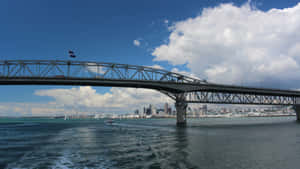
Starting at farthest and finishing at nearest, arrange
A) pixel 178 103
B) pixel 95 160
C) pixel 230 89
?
pixel 230 89 → pixel 178 103 → pixel 95 160

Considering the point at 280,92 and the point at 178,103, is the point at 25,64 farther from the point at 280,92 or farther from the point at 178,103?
the point at 280,92

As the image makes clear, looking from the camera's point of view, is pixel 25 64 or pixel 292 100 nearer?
pixel 25 64

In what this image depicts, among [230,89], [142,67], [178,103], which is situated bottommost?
[178,103]

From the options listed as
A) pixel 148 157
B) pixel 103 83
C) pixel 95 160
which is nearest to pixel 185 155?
pixel 148 157

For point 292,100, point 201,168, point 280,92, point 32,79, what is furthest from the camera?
point 292,100

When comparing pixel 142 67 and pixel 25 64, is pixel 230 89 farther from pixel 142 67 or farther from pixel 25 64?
pixel 25 64

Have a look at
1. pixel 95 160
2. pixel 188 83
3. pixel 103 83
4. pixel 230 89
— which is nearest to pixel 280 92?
pixel 230 89

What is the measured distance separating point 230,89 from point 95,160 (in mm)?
76956

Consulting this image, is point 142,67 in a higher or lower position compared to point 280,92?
higher

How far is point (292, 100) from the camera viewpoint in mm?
114625

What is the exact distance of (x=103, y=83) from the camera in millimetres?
67938

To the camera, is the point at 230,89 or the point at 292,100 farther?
the point at 292,100

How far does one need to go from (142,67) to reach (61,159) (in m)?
58.2

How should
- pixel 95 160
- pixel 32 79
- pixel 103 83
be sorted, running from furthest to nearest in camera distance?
pixel 103 83
pixel 32 79
pixel 95 160
